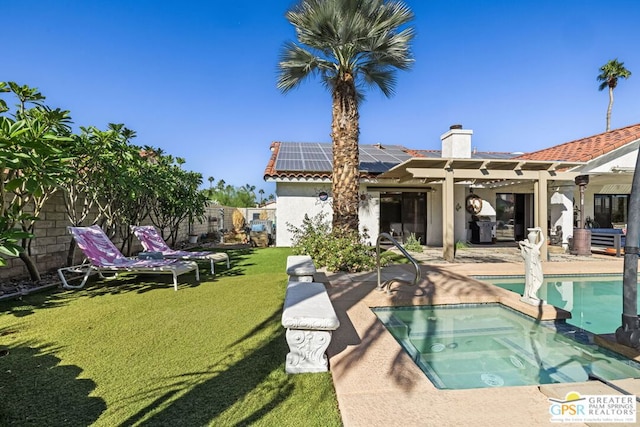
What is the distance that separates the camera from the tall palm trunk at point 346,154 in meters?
11.0

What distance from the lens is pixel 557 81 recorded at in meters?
17.4

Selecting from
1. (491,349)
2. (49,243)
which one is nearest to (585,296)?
(491,349)

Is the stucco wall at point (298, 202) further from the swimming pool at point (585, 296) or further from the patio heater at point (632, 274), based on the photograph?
the patio heater at point (632, 274)

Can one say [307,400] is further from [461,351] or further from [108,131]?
[108,131]

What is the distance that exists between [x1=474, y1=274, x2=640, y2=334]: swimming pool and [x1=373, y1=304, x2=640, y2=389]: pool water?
4.09 feet

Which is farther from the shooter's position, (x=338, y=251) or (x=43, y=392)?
(x=338, y=251)

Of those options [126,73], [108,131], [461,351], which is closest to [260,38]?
[126,73]

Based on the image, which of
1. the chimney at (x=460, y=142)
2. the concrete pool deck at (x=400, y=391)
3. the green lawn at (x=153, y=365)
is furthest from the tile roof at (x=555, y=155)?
the concrete pool deck at (x=400, y=391)

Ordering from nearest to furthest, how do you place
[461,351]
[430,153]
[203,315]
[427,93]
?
1. [461,351]
2. [203,315]
3. [427,93]
4. [430,153]

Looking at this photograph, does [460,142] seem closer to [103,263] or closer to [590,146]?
[590,146]

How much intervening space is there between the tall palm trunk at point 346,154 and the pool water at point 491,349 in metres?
4.62

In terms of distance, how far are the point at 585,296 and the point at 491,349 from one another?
16.5 ft

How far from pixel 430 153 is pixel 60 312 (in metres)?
23.0

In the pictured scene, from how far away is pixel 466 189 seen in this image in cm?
1928
